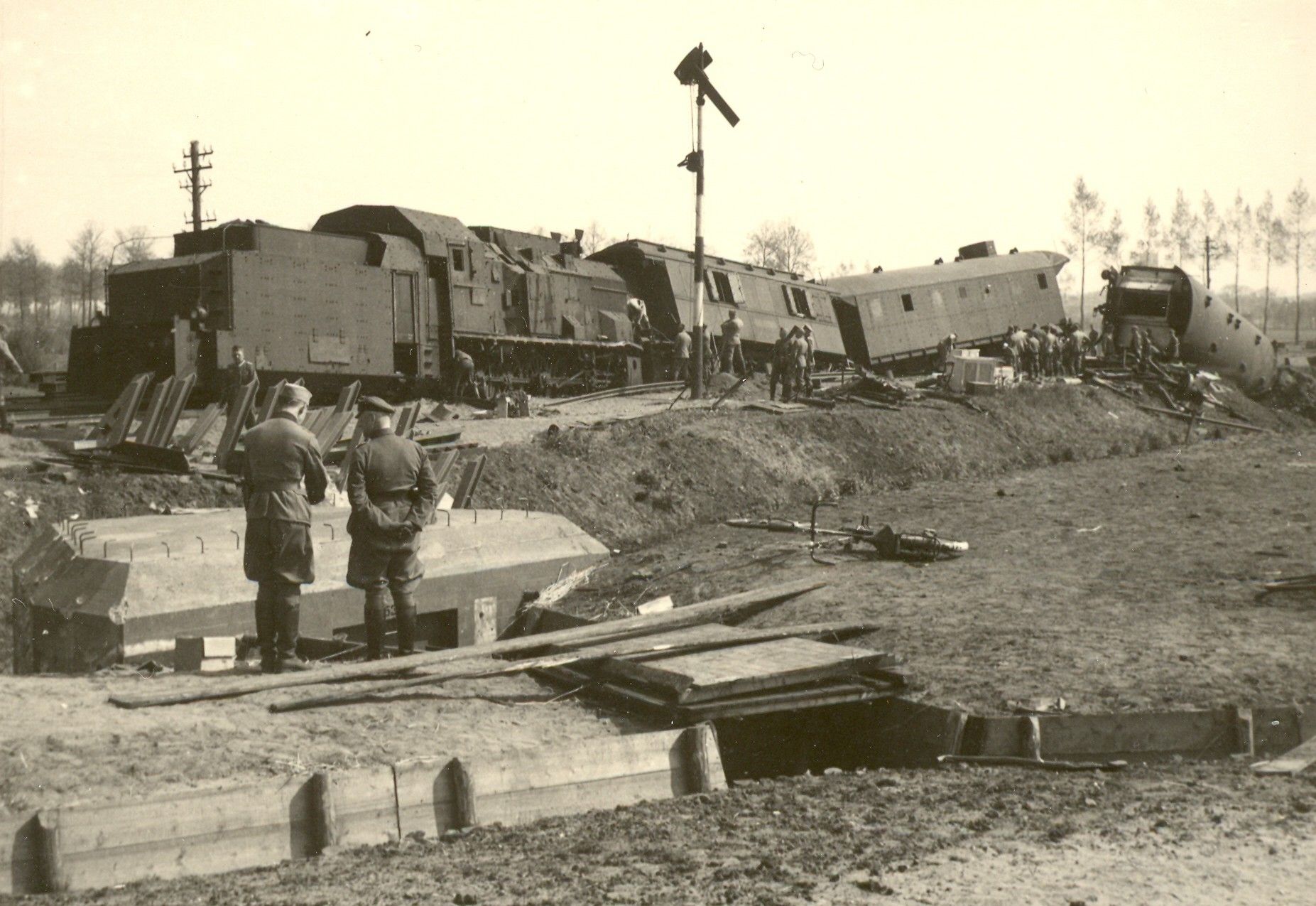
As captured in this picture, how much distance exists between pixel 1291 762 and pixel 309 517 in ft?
19.0

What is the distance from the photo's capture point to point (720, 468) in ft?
61.2

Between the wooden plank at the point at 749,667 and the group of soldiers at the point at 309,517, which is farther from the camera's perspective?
the group of soldiers at the point at 309,517

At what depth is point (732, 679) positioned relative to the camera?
747 centimetres

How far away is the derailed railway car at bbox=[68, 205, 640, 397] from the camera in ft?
60.8

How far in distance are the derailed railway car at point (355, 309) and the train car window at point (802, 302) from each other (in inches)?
266

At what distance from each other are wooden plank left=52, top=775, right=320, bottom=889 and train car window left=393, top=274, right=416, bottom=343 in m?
16.2

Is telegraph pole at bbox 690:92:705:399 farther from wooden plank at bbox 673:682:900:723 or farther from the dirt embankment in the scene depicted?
wooden plank at bbox 673:682:900:723

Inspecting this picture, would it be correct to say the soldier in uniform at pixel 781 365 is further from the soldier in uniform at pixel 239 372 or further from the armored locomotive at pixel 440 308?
the soldier in uniform at pixel 239 372

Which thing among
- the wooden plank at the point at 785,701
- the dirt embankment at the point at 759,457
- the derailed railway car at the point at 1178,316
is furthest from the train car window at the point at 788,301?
the wooden plank at the point at 785,701

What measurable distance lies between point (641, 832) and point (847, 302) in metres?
28.9

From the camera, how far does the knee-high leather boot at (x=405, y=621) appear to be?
8.62 m

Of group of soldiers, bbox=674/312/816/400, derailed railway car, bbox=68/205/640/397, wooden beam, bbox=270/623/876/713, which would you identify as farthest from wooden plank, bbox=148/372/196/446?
group of soldiers, bbox=674/312/816/400

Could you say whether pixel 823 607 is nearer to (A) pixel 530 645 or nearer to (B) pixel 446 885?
(A) pixel 530 645

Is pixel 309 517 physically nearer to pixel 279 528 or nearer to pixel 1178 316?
pixel 279 528
